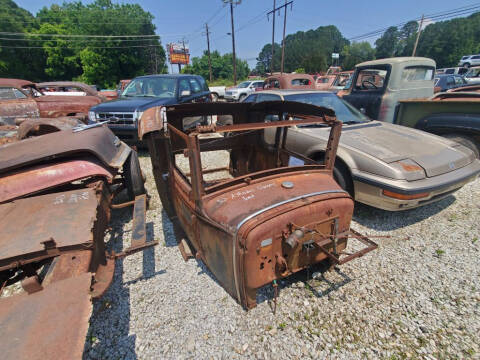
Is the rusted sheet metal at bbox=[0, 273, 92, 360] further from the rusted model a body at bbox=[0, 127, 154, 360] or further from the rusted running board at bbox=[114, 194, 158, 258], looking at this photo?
the rusted running board at bbox=[114, 194, 158, 258]

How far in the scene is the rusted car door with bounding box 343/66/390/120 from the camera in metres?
5.85

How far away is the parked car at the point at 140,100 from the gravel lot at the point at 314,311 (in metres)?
4.08

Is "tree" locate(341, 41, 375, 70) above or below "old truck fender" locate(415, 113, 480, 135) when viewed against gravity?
above

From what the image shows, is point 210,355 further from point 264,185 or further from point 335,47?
point 335,47

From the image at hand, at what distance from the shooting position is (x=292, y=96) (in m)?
4.43

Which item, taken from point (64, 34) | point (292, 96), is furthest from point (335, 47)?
point (292, 96)

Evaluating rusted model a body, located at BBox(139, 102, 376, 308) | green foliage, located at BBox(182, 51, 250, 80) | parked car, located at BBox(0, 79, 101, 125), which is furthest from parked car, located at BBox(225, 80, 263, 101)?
green foliage, located at BBox(182, 51, 250, 80)

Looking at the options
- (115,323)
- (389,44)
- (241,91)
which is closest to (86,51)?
(241,91)

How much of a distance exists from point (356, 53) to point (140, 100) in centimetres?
9595

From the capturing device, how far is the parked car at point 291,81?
9.43 metres

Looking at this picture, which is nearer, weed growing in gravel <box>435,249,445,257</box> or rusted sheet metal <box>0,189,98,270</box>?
rusted sheet metal <box>0,189,98,270</box>

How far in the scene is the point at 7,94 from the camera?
7.13 metres

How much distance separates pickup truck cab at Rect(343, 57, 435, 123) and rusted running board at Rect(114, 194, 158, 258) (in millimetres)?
5582

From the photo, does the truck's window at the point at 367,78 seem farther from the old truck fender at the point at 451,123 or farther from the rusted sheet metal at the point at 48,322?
the rusted sheet metal at the point at 48,322
